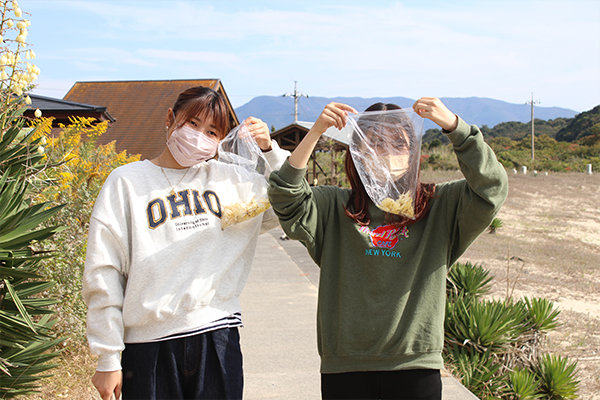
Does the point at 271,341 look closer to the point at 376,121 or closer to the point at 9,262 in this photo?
the point at 9,262

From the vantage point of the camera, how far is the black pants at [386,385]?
7.00ft

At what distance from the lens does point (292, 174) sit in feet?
7.05

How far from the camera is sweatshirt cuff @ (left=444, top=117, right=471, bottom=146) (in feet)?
6.60

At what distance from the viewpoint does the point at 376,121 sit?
2383 mm

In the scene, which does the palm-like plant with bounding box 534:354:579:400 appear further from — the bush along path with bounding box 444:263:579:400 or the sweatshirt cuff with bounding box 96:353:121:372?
the sweatshirt cuff with bounding box 96:353:121:372

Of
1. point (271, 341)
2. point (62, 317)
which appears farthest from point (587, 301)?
point (62, 317)

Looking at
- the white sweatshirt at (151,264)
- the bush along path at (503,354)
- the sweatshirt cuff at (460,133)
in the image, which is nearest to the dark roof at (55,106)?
the bush along path at (503,354)

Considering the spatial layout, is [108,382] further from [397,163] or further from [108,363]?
[397,163]

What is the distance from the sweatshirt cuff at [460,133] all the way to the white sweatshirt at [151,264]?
0.83 m

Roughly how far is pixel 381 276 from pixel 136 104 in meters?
22.3

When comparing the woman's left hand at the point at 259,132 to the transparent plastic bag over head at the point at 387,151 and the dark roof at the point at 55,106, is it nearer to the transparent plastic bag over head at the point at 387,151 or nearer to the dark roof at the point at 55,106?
the transparent plastic bag over head at the point at 387,151

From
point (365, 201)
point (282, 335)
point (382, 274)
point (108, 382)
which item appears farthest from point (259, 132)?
point (282, 335)

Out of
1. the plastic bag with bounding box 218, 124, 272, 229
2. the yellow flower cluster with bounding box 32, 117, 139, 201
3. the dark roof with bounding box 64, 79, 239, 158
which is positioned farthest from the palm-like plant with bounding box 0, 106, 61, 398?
the dark roof with bounding box 64, 79, 239, 158

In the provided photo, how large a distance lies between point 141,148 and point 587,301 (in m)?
15.2
